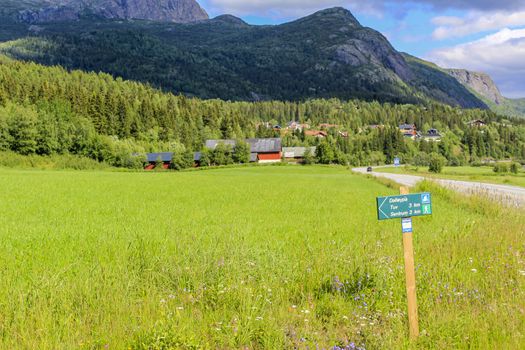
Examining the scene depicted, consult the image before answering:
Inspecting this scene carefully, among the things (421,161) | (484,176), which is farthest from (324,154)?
(421,161)

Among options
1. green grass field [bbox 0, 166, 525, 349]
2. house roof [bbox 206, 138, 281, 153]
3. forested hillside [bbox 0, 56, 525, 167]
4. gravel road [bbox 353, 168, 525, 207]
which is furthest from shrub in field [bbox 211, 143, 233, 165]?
green grass field [bbox 0, 166, 525, 349]

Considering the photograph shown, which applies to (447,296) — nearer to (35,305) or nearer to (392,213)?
(392,213)

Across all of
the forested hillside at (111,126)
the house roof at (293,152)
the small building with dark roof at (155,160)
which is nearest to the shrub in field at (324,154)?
the forested hillside at (111,126)

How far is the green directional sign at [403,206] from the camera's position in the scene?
5.65 metres

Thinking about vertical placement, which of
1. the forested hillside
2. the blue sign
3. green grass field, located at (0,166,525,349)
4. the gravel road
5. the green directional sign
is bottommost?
the gravel road

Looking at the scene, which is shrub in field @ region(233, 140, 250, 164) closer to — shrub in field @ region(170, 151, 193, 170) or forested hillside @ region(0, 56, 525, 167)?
shrub in field @ region(170, 151, 193, 170)

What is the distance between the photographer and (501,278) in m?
7.80

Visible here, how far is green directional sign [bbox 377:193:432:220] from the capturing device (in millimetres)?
5652

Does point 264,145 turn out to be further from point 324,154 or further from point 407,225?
point 407,225

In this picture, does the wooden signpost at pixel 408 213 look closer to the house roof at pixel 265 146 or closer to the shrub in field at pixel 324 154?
the shrub in field at pixel 324 154

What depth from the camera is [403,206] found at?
5.71 metres

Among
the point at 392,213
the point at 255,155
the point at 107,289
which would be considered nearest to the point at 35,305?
the point at 107,289

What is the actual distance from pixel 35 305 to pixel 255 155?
4651 inches

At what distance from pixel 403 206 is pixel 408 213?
0.13 m
